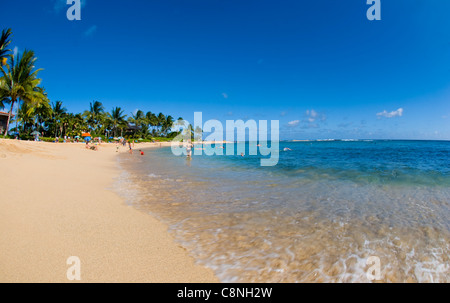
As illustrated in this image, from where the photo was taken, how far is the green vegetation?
2311cm

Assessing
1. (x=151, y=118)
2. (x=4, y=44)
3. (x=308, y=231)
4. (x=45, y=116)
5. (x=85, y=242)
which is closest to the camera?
(x=85, y=242)

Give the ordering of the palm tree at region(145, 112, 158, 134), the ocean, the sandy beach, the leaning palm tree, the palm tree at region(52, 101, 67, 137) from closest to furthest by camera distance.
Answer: the sandy beach → the ocean → the leaning palm tree → the palm tree at region(52, 101, 67, 137) → the palm tree at region(145, 112, 158, 134)

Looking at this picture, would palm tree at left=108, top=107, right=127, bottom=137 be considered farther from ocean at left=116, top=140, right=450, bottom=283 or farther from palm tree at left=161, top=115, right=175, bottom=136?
ocean at left=116, top=140, right=450, bottom=283

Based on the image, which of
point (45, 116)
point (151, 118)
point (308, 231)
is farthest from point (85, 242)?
point (151, 118)

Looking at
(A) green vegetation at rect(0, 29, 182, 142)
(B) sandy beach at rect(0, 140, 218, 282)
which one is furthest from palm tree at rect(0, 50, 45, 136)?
(B) sandy beach at rect(0, 140, 218, 282)

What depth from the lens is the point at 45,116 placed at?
48438mm

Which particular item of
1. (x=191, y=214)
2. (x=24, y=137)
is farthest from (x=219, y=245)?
(x=24, y=137)

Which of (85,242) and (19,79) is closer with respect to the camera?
(85,242)

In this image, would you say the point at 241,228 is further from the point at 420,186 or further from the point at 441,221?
A: the point at 420,186

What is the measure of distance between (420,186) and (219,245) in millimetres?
12091

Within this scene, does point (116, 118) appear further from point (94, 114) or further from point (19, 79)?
point (19, 79)

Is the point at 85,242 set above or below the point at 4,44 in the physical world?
below

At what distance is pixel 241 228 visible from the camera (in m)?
5.05

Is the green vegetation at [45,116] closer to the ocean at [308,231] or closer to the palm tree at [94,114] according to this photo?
the palm tree at [94,114]
